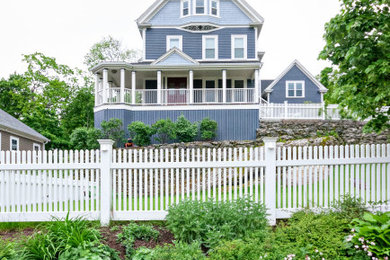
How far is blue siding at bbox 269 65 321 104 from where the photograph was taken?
24812 mm

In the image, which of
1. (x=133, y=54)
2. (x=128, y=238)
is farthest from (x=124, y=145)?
(x=133, y=54)

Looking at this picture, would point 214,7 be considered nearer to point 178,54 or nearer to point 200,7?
point 200,7

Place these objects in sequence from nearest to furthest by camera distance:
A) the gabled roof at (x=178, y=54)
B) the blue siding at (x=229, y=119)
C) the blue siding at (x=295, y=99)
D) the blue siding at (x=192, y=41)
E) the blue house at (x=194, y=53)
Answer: the blue siding at (x=229, y=119) → the blue house at (x=194, y=53) → the gabled roof at (x=178, y=54) → the blue siding at (x=192, y=41) → the blue siding at (x=295, y=99)

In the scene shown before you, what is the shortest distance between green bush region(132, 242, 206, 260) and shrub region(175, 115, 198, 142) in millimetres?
11328

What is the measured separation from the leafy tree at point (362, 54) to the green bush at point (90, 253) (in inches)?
182

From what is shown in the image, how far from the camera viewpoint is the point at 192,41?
67.1 feet

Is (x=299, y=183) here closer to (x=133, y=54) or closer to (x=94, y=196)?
(x=94, y=196)

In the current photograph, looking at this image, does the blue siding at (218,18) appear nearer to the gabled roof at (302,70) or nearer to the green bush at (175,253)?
the gabled roof at (302,70)

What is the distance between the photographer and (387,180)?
6.12 metres

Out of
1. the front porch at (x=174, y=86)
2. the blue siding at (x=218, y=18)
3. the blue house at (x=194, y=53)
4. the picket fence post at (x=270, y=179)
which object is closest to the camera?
the picket fence post at (x=270, y=179)

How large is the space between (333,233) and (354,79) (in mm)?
2796

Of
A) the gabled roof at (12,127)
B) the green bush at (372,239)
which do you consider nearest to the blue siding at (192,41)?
the gabled roof at (12,127)

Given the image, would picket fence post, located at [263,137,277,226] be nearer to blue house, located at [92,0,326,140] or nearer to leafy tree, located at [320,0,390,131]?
leafy tree, located at [320,0,390,131]

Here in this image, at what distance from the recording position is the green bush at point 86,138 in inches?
636
